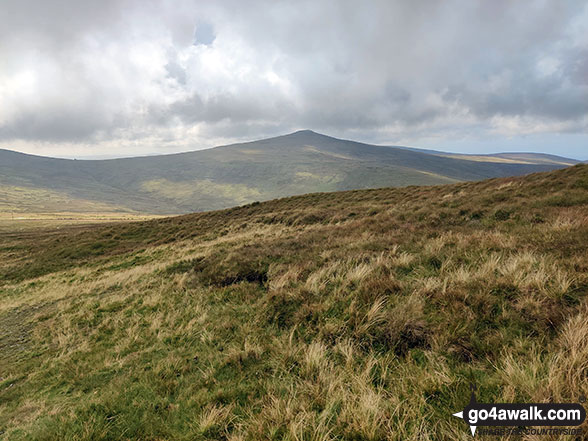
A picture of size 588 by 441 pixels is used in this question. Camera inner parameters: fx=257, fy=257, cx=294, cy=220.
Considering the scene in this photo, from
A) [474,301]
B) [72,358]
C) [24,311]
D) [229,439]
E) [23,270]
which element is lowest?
[23,270]

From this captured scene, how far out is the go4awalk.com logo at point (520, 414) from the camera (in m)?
2.64

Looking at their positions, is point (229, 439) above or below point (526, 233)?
below

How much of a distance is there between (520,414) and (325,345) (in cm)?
272

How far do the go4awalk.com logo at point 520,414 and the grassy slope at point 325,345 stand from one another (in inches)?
4.1

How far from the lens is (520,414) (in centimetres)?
285

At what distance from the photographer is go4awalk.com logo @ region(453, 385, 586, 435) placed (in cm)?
264

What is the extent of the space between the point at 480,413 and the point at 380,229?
10.3 m

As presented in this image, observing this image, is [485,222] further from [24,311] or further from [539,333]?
[24,311]

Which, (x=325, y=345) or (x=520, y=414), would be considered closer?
(x=520, y=414)

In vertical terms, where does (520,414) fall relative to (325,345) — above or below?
above

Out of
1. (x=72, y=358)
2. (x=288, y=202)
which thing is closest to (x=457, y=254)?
(x=72, y=358)

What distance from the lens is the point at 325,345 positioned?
15.6 feet

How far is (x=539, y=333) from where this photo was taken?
3953 mm

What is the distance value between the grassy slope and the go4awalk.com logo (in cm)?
10
